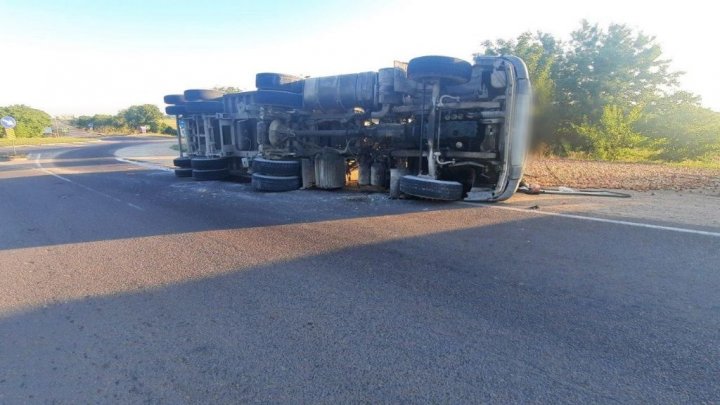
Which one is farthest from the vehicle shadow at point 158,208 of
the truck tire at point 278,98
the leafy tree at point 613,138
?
the leafy tree at point 613,138

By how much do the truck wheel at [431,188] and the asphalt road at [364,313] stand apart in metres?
1.15

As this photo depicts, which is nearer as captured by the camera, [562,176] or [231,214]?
[231,214]

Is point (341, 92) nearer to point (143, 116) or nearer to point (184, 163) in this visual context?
point (184, 163)

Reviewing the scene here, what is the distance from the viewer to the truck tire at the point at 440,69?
632cm

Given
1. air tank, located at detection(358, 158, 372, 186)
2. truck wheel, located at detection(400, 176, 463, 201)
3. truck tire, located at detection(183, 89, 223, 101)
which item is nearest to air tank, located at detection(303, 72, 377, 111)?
air tank, located at detection(358, 158, 372, 186)

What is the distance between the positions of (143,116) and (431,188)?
2864 inches

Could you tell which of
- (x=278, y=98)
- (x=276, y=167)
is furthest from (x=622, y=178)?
(x=278, y=98)

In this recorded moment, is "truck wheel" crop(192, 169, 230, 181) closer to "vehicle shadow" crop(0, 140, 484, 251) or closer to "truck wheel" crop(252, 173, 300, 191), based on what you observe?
"vehicle shadow" crop(0, 140, 484, 251)

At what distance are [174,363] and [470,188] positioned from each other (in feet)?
19.3

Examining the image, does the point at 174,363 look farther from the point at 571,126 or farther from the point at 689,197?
the point at 571,126

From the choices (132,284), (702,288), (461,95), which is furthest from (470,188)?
(132,284)

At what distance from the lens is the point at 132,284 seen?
328 centimetres

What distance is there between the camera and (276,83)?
902 centimetres

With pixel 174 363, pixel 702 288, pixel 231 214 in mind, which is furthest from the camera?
pixel 231 214
